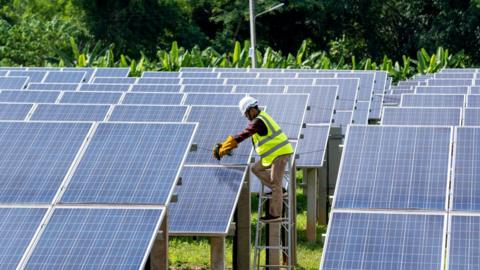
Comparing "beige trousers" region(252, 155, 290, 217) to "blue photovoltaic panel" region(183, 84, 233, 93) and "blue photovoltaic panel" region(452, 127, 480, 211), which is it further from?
"blue photovoltaic panel" region(183, 84, 233, 93)

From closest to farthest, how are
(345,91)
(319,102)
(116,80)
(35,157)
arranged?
1. (35,157)
2. (319,102)
3. (345,91)
4. (116,80)

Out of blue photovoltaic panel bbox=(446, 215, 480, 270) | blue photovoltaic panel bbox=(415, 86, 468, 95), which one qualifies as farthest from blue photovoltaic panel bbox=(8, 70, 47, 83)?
blue photovoltaic panel bbox=(446, 215, 480, 270)

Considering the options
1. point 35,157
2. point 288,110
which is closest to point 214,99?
point 288,110

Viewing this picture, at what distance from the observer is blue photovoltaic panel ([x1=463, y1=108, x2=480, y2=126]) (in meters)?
18.0

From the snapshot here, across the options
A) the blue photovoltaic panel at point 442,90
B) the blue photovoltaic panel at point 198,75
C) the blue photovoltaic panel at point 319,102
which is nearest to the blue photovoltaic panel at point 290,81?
the blue photovoltaic panel at point 442,90

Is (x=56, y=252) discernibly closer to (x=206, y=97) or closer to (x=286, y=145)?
(x=286, y=145)

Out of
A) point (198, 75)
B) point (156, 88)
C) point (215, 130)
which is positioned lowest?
point (215, 130)

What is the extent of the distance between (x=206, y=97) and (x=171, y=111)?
2680 millimetres

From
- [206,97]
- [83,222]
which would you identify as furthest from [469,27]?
[83,222]

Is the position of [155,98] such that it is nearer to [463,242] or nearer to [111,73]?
[463,242]

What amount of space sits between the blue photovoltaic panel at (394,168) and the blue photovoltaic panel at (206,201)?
202 cm

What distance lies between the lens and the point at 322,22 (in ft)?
209

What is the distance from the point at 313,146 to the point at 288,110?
1857mm

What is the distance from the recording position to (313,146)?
20.3 m
